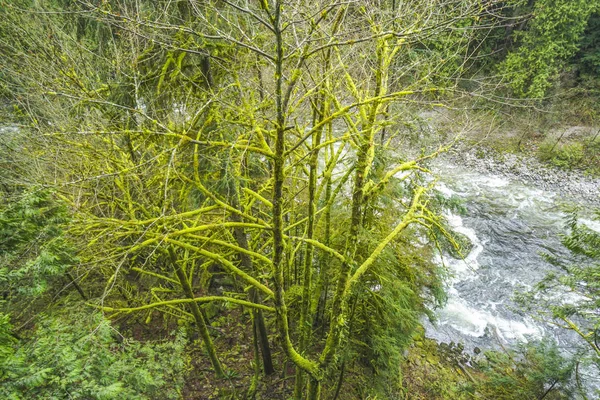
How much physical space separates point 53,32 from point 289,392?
718cm

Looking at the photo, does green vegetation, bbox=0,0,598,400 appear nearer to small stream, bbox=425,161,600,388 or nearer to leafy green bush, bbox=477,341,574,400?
leafy green bush, bbox=477,341,574,400

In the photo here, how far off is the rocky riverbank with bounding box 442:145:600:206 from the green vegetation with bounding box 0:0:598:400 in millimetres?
11330

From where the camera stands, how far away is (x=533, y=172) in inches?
669

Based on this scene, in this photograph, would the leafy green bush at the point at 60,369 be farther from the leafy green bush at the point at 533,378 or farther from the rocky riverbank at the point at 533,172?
the rocky riverbank at the point at 533,172

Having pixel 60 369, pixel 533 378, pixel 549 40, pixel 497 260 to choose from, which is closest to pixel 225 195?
pixel 60 369

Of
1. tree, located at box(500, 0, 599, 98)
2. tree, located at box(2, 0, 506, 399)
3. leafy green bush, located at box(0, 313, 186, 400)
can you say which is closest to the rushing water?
tree, located at box(2, 0, 506, 399)

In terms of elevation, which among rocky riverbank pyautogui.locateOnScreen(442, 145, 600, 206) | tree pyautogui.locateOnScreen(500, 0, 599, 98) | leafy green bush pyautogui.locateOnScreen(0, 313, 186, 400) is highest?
tree pyautogui.locateOnScreen(500, 0, 599, 98)

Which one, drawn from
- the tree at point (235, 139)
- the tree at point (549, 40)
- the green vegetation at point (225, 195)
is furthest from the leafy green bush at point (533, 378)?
the tree at point (549, 40)

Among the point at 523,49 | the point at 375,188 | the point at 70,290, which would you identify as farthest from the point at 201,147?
the point at 523,49

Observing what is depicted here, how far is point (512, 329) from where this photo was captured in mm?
9789

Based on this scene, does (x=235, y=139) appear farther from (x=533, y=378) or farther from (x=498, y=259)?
(x=498, y=259)

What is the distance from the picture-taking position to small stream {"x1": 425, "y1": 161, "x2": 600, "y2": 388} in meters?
9.70

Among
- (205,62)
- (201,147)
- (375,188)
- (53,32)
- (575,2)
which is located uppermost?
(575,2)

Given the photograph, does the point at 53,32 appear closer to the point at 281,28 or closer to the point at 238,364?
the point at 281,28
